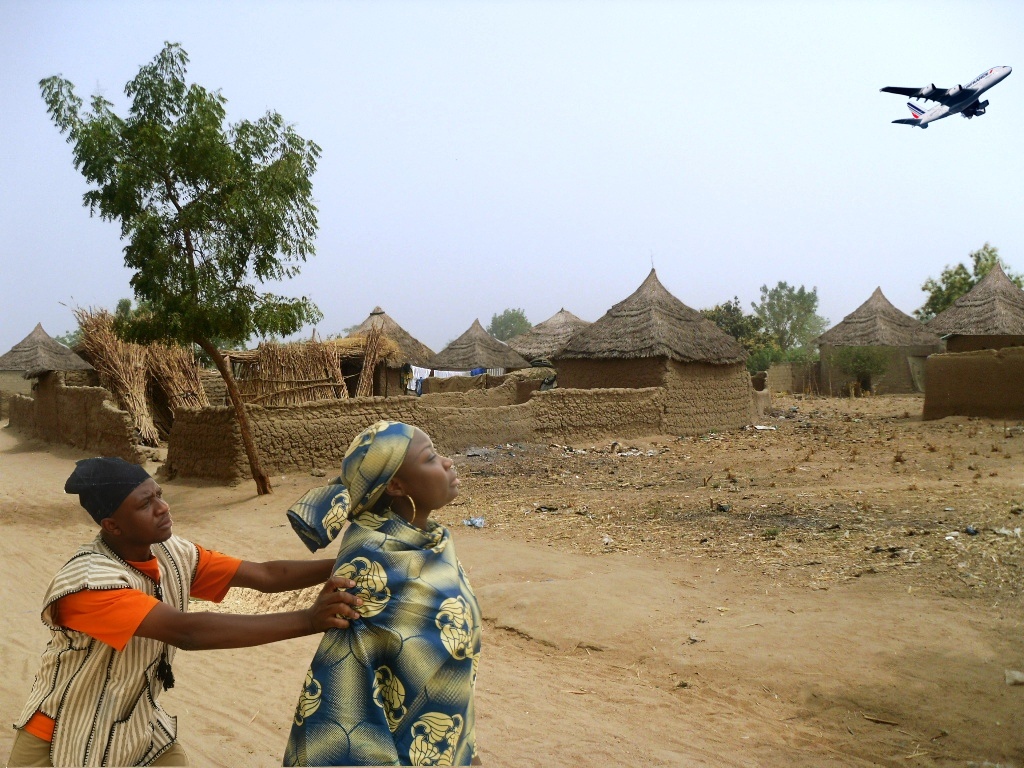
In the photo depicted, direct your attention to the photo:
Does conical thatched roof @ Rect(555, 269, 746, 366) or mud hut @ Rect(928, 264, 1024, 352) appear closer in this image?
conical thatched roof @ Rect(555, 269, 746, 366)

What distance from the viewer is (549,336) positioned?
3150cm

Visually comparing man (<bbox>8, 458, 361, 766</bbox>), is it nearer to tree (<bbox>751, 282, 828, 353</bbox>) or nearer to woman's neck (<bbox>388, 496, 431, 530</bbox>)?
woman's neck (<bbox>388, 496, 431, 530</bbox>)

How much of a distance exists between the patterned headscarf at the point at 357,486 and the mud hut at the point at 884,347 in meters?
30.6

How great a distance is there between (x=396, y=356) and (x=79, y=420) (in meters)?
7.92

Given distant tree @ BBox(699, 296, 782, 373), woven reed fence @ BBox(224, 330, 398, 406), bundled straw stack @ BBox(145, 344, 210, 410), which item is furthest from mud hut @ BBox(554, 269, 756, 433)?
distant tree @ BBox(699, 296, 782, 373)

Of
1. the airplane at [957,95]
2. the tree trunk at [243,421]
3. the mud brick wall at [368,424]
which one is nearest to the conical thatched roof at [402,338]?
the mud brick wall at [368,424]

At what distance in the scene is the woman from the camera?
1775 mm

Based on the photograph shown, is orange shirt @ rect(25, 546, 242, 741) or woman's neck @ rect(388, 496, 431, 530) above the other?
woman's neck @ rect(388, 496, 431, 530)

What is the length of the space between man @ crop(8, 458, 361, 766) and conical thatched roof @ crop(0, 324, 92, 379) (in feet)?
69.3

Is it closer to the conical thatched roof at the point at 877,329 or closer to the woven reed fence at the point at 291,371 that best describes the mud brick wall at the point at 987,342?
the conical thatched roof at the point at 877,329

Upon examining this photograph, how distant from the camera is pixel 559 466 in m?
12.6

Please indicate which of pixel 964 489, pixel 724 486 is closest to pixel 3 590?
pixel 724 486

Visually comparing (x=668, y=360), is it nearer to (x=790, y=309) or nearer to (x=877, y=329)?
(x=877, y=329)

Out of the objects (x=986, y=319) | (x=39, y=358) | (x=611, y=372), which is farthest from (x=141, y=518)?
(x=986, y=319)
